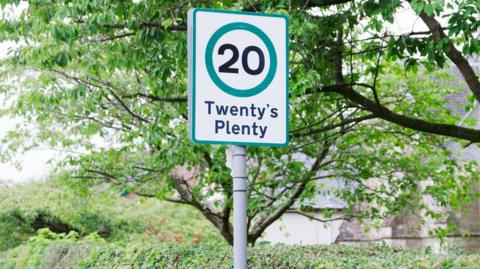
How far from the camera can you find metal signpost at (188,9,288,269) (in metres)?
3.86

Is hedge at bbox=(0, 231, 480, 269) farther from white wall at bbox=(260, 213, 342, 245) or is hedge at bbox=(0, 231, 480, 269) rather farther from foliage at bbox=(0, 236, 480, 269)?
white wall at bbox=(260, 213, 342, 245)

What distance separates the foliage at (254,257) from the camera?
217 inches

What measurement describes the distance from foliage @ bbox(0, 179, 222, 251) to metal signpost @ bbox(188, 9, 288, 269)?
1938cm

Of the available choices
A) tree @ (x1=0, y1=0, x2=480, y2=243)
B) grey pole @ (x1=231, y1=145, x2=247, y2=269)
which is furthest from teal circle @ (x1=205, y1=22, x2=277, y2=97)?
tree @ (x1=0, y1=0, x2=480, y2=243)

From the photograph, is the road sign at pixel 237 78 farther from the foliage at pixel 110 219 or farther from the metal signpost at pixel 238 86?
the foliage at pixel 110 219

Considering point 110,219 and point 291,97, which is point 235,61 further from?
point 110,219

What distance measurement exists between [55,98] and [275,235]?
23.3 m

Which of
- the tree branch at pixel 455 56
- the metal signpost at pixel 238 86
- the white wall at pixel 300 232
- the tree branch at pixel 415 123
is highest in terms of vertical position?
the tree branch at pixel 455 56

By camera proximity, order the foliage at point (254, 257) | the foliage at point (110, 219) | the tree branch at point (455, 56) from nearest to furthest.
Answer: the foliage at point (254, 257), the tree branch at point (455, 56), the foliage at point (110, 219)

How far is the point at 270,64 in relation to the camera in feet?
13.0

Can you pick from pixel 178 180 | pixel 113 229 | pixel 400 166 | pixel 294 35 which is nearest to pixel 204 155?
pixel 178 180

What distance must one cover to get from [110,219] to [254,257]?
18236mm

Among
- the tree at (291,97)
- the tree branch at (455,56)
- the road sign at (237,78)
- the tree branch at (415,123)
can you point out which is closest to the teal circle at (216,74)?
the road sign at (237,78)

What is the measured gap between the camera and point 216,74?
389cm
